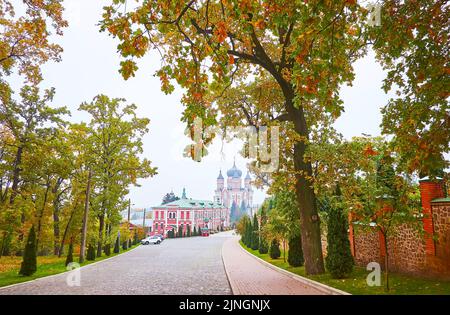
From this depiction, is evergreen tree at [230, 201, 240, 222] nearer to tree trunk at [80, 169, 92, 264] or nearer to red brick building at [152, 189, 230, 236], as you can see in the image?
red brick building at [152, 189, 230, 236]

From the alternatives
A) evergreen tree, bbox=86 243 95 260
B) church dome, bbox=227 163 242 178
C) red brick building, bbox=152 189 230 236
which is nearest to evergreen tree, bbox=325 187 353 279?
evergreen tree, bbox=86 243 95 260

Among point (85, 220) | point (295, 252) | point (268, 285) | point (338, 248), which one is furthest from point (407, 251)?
point (85, 220)

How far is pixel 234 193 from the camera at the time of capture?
527ft

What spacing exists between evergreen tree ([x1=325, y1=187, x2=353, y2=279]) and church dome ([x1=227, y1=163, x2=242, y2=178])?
492 feet

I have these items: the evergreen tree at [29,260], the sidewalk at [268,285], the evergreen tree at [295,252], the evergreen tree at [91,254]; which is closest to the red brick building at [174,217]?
the evergreen tree at [91,254]

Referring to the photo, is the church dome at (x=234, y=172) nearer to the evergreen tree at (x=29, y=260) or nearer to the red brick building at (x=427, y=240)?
the evergreen tree at (x=29, y=260)

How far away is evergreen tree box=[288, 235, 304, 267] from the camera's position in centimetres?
1639

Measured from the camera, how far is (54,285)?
481 inches

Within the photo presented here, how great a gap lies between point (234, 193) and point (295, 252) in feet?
474

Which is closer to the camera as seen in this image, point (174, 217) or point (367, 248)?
point (367, 248)

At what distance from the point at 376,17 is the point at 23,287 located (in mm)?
14542

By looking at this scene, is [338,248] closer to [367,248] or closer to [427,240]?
[427,240]
